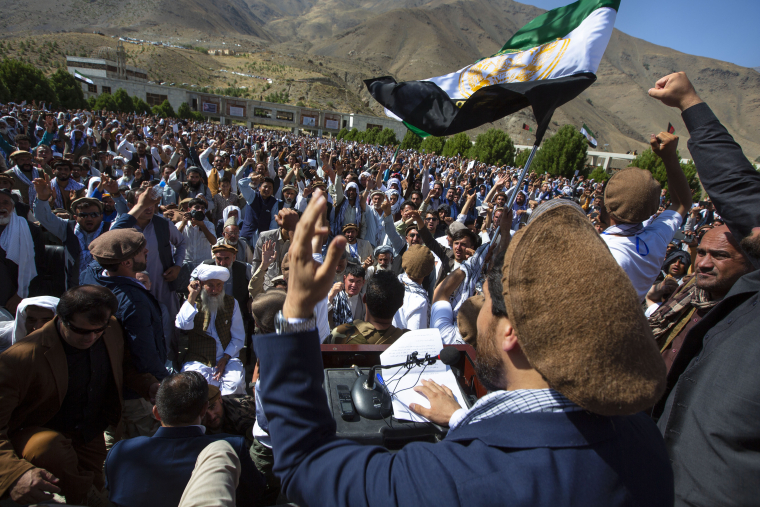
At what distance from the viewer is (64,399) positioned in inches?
93.7

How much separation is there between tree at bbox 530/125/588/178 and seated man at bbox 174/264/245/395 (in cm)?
3474

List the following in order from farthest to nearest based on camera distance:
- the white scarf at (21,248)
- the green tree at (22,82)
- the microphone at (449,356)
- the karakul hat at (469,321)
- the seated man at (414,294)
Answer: the green tree at (22,82) < the white scarf at (21,248) < the seated man at (414,294) < the karakul hat at (469,321) < the microphone at (449,356)

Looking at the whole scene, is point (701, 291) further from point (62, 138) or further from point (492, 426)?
point (62, 138)

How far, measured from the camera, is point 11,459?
193cm

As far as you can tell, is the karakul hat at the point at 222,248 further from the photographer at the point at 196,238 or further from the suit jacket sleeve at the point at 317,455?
the suit jacket sleeve at the point at 317,455

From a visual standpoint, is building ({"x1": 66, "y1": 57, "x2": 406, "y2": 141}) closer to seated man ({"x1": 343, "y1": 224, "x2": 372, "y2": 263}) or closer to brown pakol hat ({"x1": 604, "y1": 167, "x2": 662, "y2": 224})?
seated man ({"x1": 343, "y1": 224, "x2": 372, "y2": 263})

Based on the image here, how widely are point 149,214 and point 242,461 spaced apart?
3099 mm

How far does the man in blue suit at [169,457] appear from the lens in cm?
192

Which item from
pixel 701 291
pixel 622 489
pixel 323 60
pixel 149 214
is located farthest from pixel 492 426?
pixel 323 60

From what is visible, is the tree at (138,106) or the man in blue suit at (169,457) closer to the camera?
the man in blue suit at (169,457)

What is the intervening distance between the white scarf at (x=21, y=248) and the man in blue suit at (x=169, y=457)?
2.92 metres

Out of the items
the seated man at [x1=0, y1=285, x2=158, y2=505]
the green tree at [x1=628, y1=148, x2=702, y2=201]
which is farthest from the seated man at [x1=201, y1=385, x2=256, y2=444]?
the green tree at [x1=628, y1=148, x2=702, y2=201]

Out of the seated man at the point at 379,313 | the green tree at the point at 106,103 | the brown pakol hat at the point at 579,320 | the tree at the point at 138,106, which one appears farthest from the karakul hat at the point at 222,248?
the tree at the point at 138,106

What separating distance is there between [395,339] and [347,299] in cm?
117
